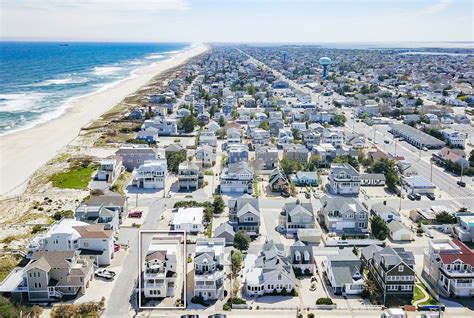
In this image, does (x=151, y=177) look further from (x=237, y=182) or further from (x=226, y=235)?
(x=226, y=235)

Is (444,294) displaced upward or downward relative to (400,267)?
downward

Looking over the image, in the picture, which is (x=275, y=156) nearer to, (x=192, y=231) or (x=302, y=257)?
(x=192, y=231)

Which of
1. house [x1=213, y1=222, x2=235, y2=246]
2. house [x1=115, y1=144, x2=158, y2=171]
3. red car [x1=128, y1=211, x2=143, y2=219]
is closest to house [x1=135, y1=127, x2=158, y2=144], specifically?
house [x1=115, y1=144, x2=158, y2=171]

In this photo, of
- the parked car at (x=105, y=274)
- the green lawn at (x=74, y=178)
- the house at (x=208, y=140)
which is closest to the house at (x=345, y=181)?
the house at (x=208, y=140)

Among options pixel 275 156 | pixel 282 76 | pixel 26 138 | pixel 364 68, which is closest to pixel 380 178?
pixel 275 156

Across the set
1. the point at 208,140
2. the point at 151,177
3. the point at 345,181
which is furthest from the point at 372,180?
the point at 208,140

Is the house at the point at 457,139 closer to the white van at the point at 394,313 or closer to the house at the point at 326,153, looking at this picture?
the house at the point at 326,153

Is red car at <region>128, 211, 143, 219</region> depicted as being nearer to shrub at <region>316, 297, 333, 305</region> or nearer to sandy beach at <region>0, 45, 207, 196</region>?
sandy beach at <region>0, 45, 207, 196</region>
